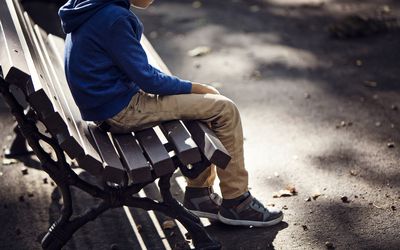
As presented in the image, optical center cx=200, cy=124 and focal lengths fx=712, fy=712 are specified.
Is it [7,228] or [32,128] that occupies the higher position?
[32,128]

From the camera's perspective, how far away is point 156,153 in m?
3.83

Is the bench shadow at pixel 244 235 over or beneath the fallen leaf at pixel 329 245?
beneath

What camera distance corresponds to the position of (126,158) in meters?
3.79

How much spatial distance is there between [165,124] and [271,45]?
3884mm

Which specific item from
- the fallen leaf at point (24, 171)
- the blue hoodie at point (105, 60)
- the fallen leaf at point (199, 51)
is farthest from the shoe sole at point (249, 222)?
the fallen leaf at point (199, 51)

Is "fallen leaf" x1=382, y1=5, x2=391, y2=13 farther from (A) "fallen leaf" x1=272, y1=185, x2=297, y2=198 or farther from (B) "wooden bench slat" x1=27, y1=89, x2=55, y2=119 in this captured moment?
(B) "wooden bench slat" x1=27, y1=89, x2=55, y2=119

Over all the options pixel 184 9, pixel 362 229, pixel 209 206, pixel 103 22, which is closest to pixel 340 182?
pixel 362 229

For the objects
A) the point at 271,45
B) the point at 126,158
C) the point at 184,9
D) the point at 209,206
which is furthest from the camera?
the point at 184,9

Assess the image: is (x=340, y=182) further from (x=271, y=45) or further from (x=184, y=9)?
(x=184, y=9)

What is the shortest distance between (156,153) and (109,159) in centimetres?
26

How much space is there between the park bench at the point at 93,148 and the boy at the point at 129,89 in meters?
0.10

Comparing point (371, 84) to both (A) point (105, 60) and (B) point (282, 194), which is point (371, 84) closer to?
(B) point (282, 194)

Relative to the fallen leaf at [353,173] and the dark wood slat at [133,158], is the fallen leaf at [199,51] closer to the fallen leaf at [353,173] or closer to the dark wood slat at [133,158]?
the fallen leaf at [353,173]

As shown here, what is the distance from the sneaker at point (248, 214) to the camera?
436 cm
